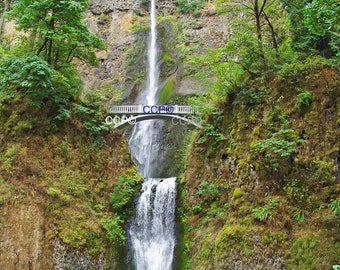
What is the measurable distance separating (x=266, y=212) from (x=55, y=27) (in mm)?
13653

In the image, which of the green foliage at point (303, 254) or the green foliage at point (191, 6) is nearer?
the green foliage at point (303, 254)

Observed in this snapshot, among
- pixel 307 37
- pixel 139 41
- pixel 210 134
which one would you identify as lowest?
pixel 210 134

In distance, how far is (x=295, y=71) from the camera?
46.6ft

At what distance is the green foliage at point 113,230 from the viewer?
52.2 ft

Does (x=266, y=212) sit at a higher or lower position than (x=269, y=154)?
lower

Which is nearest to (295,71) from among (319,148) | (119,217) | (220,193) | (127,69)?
(319,148)

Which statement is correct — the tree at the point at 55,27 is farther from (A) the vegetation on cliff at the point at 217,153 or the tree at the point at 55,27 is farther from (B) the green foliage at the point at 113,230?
(B) the green foliage at the point at 113,230

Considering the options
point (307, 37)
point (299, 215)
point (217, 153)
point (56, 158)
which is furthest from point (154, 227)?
point (307, 37)

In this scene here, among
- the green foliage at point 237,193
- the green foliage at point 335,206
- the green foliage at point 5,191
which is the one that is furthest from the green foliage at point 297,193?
the green foliage at point 5,191

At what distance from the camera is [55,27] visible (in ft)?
60.5

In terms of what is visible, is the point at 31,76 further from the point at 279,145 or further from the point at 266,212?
the point at 266,212

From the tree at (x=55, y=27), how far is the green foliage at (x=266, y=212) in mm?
11794

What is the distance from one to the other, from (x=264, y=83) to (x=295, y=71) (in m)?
1.58

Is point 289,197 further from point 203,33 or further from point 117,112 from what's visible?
point 203,33
